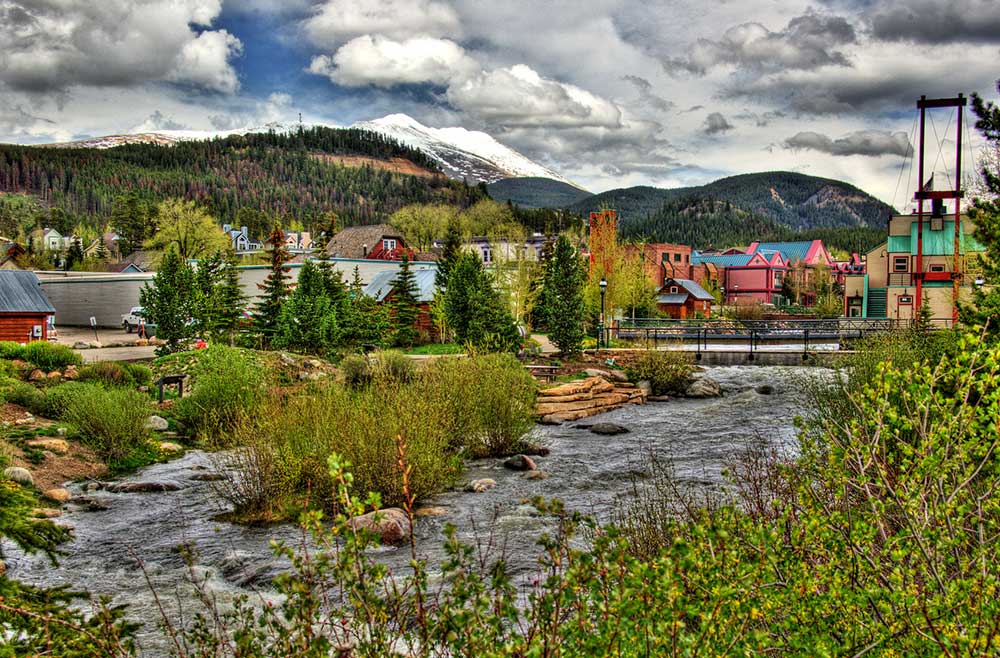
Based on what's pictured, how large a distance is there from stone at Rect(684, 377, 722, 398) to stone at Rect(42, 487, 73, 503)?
764 inches

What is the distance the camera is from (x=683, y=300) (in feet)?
224

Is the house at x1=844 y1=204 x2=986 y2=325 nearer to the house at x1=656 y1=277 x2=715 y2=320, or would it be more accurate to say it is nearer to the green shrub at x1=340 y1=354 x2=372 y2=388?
the house at x1=656 y1=277 x2=715 y2=320

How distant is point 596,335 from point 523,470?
26563 mm

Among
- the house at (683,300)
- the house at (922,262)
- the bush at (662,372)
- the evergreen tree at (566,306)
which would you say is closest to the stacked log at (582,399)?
the bush at (662,372)

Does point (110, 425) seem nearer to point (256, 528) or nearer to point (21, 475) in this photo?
point (21, 475)

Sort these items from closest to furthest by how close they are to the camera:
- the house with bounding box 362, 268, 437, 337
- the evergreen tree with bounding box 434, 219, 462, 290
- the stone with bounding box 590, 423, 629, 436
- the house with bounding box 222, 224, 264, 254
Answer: the stone with bounding box 590, 423, 629, 436
the house with bounding box 362, 268, 437, 337
the evergreen tree with bounding box 434, 219, 462, 290
the house with bounding box 222, 224, 264, 254

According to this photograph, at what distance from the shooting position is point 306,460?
37.6 feet

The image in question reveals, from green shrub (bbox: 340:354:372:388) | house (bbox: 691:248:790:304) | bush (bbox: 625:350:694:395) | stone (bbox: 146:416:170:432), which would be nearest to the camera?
stone (bbox: 146:416:170:432)

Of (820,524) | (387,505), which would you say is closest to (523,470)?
(387,505)

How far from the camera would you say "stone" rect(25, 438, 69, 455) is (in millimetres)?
15047

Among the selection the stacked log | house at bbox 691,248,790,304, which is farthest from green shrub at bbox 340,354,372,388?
house at bbox 691,248,790,304

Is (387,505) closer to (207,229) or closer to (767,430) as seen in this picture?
(767,430)

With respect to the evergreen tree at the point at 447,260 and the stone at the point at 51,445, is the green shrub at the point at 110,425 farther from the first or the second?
the evergreen tree at the point at 447,260

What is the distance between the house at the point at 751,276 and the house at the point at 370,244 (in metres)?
37.2
